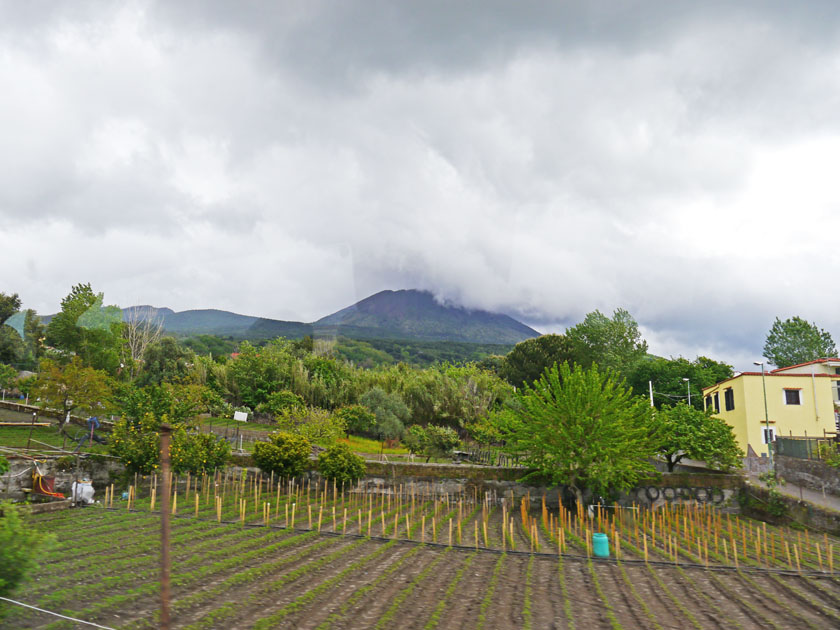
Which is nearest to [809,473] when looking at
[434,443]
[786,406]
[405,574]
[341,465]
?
[786,406]

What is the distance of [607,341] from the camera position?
7325 centimetres

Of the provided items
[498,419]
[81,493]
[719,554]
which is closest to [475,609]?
[719,554]

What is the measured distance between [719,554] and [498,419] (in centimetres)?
1152

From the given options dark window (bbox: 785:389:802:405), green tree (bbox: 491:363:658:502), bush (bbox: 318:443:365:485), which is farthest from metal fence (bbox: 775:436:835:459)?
bush (bbox: 318:443:365:485)

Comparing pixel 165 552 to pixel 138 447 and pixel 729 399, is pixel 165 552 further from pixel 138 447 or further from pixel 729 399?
pixel 729 399

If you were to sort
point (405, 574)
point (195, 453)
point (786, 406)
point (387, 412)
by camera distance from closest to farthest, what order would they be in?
point (405, 574), point (195, 453), point (786, 406), point (387, 412)

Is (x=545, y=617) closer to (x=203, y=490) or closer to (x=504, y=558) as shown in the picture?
(x=504, y=558)

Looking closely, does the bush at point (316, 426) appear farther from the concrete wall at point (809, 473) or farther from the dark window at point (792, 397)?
the dark window at point (792, 397)

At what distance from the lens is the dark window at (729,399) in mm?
40059

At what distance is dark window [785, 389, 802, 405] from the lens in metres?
37.5

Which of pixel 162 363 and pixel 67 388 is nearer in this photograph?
pixel 67 388

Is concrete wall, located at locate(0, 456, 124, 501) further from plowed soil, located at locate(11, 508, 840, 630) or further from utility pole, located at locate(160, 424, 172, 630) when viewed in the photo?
utility pole, located at locate(160, 424, 172, 630)

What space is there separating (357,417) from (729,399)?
29.5 metres

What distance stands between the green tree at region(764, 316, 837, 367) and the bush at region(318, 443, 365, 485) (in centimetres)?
7513
